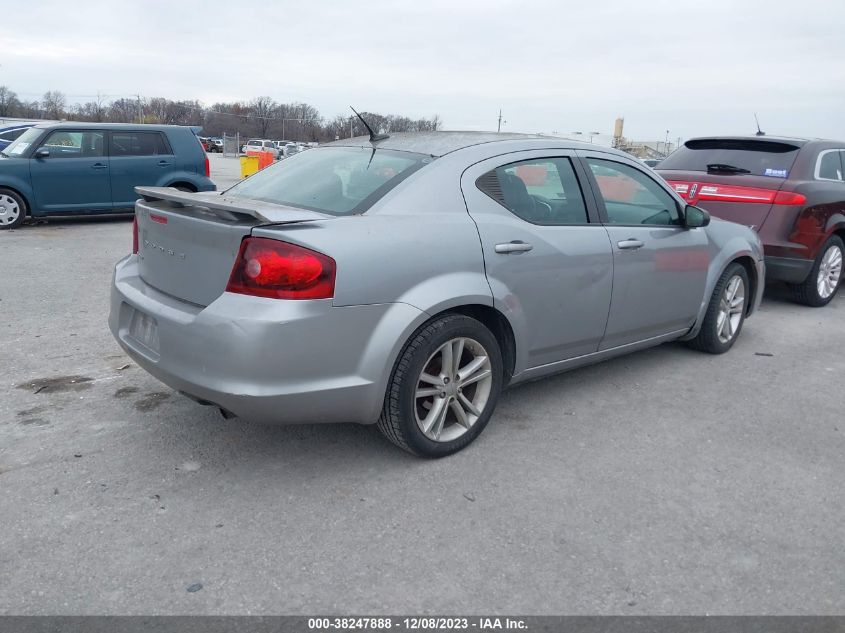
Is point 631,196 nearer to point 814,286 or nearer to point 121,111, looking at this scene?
point 814,286

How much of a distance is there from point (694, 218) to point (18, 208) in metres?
9.97

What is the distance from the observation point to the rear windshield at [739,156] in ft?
23.2

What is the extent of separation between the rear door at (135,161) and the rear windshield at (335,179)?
8.18 metres

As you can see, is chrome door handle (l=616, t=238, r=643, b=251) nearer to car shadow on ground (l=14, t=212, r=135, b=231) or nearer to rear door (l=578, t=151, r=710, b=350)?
rear door (l=578, t=151, r=710, b=350)

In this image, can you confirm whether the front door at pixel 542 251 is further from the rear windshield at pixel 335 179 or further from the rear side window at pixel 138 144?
the rear side window at pixel 138 144

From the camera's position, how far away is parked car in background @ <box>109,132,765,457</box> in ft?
9.59

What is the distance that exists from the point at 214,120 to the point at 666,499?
86799 mm

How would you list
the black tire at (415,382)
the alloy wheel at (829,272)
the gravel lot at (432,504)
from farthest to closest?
the alloy wheel at (829,272) → the black tire at (415,382) → the gravel lot at (432,504)

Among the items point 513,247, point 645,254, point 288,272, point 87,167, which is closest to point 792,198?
point 645,254

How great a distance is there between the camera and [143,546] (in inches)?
106

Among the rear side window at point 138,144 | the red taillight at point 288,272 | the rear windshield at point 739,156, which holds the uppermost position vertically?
the rear windshield at point 739,156

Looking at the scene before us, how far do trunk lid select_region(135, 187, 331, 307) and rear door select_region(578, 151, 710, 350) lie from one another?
1.91 meters

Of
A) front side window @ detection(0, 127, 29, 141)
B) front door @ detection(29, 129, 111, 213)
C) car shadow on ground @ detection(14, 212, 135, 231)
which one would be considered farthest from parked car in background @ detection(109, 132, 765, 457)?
front side window @ detection(0, 127, 29, 141)

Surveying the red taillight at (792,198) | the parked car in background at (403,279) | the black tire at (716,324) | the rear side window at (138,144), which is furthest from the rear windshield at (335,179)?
the rear side window at (138,144)
